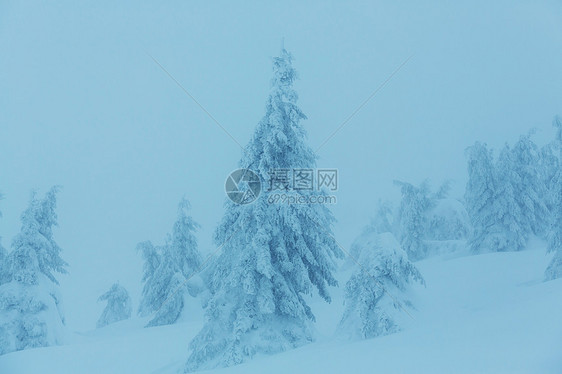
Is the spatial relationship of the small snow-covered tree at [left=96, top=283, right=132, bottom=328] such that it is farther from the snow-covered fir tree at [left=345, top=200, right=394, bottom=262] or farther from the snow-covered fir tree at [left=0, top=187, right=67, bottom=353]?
the snow-covered fir tree at [left=345, top=200, right=394, bottom=262]

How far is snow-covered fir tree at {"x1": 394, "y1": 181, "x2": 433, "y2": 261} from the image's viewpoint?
37.4 meters

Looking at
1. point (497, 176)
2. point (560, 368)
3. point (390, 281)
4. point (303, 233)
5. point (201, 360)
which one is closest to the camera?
point (560, 368)

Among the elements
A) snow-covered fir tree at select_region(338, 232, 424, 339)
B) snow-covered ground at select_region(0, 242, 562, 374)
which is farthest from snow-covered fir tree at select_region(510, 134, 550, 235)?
snow-covered fir tree at select_region(338, 232, 424, 339)

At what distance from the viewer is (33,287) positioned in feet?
63.8

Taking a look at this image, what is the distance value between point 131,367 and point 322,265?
8.61 metres

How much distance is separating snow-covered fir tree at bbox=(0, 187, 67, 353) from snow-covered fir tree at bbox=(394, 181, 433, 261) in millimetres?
30283

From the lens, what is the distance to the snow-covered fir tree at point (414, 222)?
37438 millimetres

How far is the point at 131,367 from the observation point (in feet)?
48.7

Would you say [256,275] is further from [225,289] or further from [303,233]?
[303,233]

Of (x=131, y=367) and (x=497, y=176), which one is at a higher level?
(x=497, y=176)

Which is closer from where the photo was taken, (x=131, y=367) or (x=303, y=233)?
(x=303, y=233)

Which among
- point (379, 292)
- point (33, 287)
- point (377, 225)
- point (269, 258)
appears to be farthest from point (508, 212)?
point (33, 287)

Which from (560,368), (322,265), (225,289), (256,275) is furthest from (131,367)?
(560,368)

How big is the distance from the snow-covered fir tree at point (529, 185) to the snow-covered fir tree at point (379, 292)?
23.4 meters
